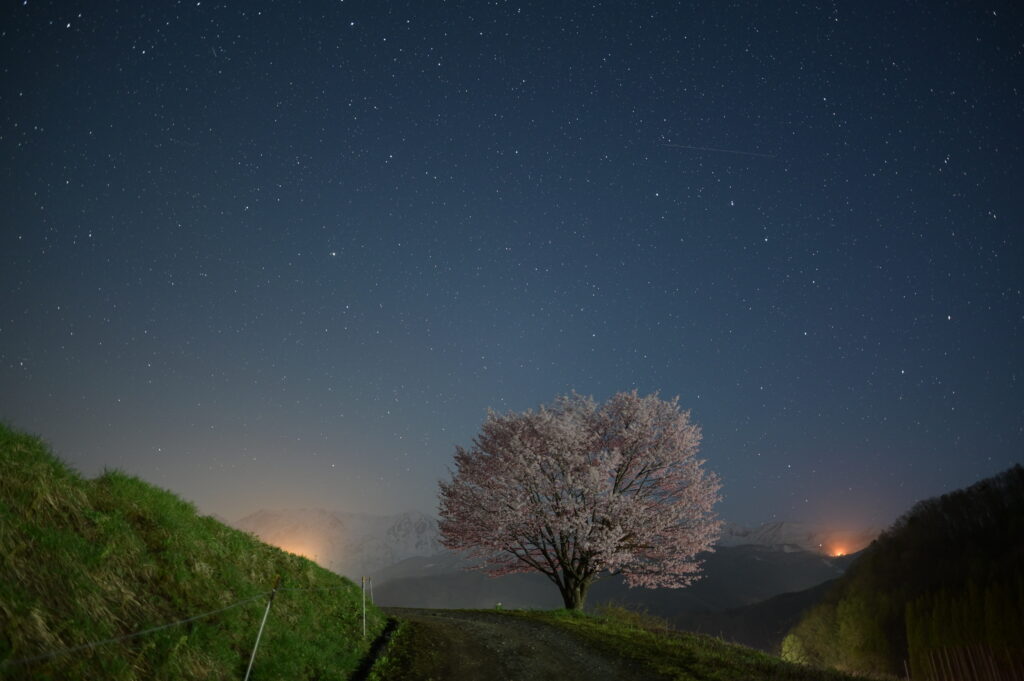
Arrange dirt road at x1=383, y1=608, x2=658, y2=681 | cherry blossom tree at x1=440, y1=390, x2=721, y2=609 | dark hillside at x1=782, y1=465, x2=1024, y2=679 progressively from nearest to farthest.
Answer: dirt road at x1=383, y1=608, x2=658, y2=681
cherry blossom tree at x1=440, y1=390, x2=721, y2=609
dark hillside at x1=782, y1=465, x2=1024, y2=679

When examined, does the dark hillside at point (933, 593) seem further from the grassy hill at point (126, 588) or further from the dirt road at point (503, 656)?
the grassy hill at point (126, 588)

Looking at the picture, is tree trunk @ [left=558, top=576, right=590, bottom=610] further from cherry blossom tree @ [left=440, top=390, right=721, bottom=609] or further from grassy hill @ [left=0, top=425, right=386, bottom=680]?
grassy hill @ [left=0, top=425, right=386, bottom=680]

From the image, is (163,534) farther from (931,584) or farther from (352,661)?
(931,584)

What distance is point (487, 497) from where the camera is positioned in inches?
1089

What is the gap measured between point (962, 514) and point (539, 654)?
180 m

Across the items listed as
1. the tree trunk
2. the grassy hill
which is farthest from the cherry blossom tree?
the grassy hill

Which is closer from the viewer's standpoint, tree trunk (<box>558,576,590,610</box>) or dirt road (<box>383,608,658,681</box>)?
dirt road (<box>383,608,658,681</box>)

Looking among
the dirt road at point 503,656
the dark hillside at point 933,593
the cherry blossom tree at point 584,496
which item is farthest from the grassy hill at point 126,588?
the dark hillside at point 933,593

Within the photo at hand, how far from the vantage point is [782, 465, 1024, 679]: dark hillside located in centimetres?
8925

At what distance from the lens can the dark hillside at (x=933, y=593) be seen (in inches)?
3514

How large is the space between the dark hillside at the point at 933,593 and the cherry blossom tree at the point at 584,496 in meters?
73.4

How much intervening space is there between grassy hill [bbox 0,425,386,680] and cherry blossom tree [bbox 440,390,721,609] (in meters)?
14.4

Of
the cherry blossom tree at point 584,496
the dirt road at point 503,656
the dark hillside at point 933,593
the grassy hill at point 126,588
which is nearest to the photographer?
the grassy hill at point 126,588

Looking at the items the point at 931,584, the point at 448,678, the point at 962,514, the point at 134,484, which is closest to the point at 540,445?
the point at 448,678
